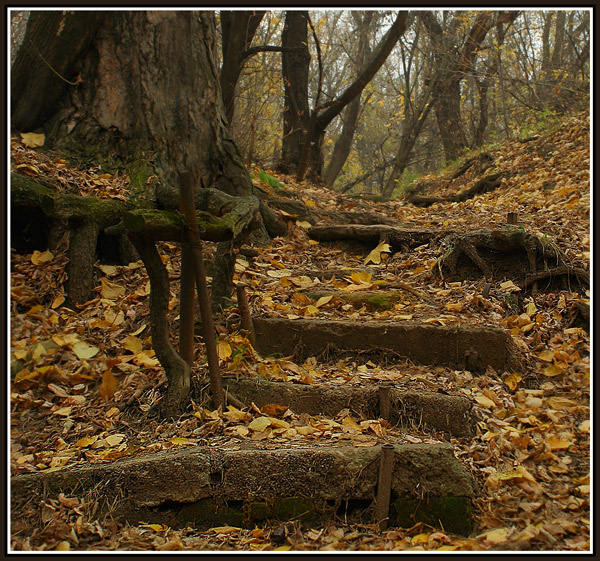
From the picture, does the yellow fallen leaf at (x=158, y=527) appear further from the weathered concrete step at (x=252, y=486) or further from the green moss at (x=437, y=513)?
the green moss at (x=437, y=513)

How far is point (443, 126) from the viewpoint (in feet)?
42.2

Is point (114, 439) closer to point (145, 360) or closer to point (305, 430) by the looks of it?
point (145, 360)

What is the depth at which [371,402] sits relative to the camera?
9.93ft

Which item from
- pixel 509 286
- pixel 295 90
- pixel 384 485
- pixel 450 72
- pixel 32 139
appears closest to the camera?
pixel 384 485

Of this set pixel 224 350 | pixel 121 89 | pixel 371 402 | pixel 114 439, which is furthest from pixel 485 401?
pixel 121 89

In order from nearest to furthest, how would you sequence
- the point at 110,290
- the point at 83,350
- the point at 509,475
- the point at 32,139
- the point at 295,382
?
1. the point at 509,475
2. the point at 295,382
3. the point at 83,350
4. the point at 110,290
5. the point at 32,139

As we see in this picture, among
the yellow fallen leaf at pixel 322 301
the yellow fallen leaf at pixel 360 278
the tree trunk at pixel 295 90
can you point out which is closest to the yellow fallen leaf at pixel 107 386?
the yellow fallen leaf at pixel 322 301

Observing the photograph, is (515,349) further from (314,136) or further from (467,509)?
(314,136)

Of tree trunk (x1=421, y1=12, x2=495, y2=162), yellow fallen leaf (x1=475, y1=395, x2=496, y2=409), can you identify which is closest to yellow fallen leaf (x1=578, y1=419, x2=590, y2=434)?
yellow fallen leaf (x1=475, y1=395, x2=496, y2=409)

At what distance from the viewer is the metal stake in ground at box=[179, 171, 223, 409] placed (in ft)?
9.02

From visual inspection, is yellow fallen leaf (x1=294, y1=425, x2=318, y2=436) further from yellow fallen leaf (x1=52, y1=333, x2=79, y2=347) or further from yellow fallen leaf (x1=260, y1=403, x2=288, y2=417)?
yellow fallen leaf (x1=52, y1=333, x2=79, y2=347)

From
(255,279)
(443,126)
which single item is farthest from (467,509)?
(443,126)

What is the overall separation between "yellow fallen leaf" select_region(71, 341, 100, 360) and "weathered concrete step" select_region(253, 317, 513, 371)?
1.00m

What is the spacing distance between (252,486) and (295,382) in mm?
843
